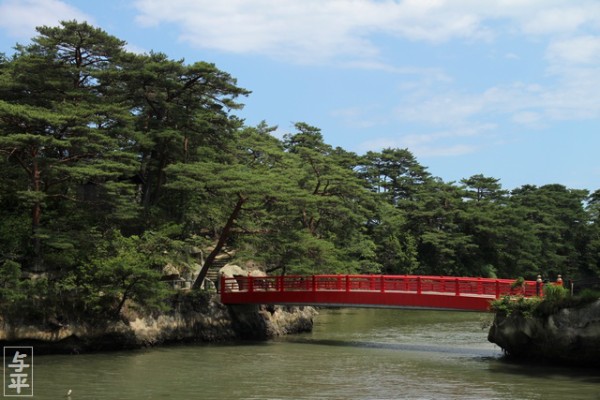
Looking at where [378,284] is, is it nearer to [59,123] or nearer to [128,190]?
[128,190]

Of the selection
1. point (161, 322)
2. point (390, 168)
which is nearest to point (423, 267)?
point (390, 168)

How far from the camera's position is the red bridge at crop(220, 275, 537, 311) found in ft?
86.5

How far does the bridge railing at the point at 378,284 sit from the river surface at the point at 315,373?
1687mm

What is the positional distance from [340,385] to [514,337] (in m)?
7.74

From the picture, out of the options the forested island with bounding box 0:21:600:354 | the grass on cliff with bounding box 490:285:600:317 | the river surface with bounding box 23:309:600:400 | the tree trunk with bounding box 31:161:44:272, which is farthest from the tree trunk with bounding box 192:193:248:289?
the grass on cliff with bounding box 490:285:600:317

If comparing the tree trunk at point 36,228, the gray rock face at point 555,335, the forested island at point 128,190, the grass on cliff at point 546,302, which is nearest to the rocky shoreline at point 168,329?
the forested island at point 128,190

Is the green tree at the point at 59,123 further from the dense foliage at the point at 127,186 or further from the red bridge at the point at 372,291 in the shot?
the red bridge at the point at 372,291

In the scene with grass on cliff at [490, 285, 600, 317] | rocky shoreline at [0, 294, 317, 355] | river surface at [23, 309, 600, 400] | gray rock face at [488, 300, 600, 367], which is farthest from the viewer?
rocky shoreline at [0, 294, 317, 355]

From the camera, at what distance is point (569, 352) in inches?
894

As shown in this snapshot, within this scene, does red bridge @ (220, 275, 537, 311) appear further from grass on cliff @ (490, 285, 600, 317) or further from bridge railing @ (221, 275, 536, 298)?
grass on cliff @ (490, 285, 600, 317)

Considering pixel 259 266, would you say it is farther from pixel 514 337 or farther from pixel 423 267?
pixel 423 267

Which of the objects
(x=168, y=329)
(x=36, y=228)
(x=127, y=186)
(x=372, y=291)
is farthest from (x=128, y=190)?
(x=372, y=291)

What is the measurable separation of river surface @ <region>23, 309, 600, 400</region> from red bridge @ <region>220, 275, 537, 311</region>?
1.61 meters

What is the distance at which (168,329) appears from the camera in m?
28.7
